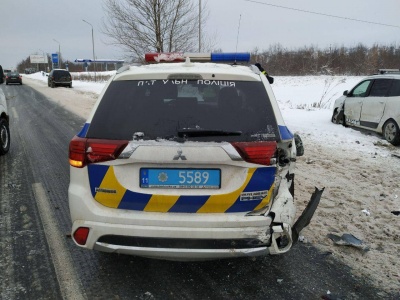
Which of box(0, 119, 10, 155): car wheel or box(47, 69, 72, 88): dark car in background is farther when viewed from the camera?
box(47, 69, 72, 88): dark car in background

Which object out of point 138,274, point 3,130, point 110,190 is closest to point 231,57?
point 110,190

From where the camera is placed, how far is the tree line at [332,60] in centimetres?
4547

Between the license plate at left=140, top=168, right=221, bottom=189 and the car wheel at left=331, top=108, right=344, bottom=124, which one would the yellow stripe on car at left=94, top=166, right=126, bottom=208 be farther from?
the car wheel at left=331, top=108, right=344, bottom=124

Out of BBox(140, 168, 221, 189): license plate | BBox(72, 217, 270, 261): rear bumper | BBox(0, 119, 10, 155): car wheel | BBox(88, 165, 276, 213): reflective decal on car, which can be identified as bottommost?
BBox(0, 119, 10, 155): car wheel

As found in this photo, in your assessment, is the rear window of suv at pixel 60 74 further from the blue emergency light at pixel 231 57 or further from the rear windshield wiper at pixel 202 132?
the rear windshield wiper at pixel 202 132

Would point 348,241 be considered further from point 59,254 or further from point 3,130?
point 3,130

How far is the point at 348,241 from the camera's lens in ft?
11.4

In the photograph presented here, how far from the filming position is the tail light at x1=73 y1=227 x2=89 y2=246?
2.51 meters

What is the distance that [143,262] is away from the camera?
10.3 ft

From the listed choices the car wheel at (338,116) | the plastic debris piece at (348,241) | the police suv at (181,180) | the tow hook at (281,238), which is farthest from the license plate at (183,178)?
the car wheel at (338,116)

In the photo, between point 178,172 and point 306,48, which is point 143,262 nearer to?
point 178,172

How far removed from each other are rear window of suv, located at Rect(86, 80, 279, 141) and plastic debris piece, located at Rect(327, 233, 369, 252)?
1.68 metres

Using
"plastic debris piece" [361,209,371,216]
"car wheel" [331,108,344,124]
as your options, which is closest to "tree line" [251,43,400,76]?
"car wheel" [331,108,344,124]

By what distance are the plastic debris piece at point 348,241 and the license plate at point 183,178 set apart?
6.03 feet
